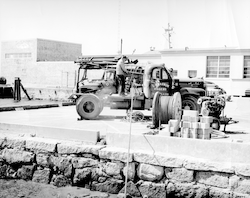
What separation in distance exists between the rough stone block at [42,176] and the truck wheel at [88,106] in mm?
3594

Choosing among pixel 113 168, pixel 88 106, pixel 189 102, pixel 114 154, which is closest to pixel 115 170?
pixel 113 168

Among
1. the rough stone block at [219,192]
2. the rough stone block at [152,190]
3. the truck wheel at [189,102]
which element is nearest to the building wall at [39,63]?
the truck wheel at [189,102]

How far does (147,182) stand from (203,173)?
1164mm

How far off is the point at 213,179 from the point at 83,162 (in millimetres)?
2816

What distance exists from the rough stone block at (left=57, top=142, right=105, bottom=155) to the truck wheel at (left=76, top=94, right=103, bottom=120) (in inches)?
141

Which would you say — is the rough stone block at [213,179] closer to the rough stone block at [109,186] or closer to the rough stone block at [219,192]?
the rough stone block at [219,192]

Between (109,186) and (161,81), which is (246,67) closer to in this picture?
(161,81)

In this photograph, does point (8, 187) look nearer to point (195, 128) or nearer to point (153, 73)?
point (195, 128)

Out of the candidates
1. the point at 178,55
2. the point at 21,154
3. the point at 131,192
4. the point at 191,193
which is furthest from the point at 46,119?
the point at 178,55

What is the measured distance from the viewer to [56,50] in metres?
45.6

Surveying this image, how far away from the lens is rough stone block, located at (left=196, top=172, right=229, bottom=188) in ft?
20.2

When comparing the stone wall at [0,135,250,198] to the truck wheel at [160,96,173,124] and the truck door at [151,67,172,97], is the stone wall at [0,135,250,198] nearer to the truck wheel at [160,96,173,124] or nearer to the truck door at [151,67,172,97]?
the truck wheel at [160,96,173,124]

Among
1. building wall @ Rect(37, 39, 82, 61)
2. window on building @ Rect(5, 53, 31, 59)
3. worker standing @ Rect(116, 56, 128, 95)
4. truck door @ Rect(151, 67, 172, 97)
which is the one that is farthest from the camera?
window on building @ Rect(5, 53, 31, 59)

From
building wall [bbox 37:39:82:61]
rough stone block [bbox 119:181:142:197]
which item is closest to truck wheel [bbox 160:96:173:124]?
rough stone block [bbox 119:181:142:197]
